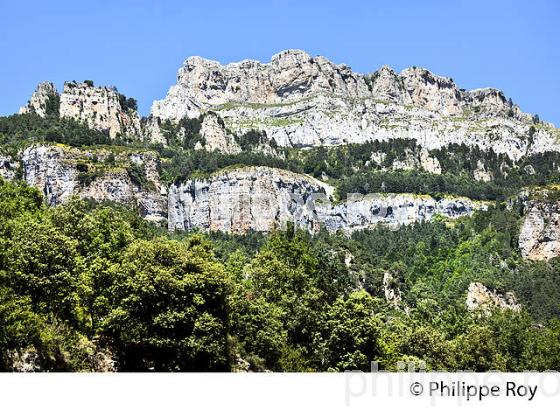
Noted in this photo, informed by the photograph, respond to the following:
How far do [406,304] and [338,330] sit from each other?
97.1 m

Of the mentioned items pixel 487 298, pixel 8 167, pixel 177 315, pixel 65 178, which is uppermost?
pixel 8 167

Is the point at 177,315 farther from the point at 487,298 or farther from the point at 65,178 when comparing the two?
the point at 65,178

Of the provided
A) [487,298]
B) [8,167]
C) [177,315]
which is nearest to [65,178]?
[8,167]

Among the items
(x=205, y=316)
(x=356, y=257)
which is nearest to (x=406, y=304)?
(x=356, y=257)

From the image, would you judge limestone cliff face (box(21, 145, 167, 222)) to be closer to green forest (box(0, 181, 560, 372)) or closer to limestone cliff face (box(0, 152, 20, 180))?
limestone cliff face (box(0, 152, 20, 180))

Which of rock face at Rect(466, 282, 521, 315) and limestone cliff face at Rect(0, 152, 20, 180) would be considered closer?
rock face at Rect(466, 282, 521, 315)

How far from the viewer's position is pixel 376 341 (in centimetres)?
6700

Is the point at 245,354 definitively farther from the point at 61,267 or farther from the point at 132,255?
the point at 61,267

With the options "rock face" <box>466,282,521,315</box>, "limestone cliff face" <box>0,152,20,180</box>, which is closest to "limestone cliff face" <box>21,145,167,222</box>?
"limestone cliff face" <box>0,152,20,180</box>

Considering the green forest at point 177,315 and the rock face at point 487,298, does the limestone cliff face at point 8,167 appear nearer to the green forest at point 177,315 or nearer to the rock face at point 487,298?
the green forest at point 177,315

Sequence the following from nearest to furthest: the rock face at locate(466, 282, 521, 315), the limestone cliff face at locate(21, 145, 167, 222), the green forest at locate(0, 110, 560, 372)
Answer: the green forest at locate(0, 110, 560, 372) < the rock face at locate(466, 282, 521, 315) < the limestone cliff face at locate(21, 145, 167, 222)

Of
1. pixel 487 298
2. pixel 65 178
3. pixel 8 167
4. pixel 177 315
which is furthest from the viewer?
pixel 8 167

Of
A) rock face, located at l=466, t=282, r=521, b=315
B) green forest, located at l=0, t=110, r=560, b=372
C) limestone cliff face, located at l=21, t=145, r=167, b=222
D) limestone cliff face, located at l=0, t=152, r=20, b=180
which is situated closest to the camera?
green forest, located at l=0, t=110, r=560, b=372

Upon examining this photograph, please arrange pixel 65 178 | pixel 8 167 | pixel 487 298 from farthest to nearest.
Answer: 1. pixel 8 167
2. pixel 65 178
3. pixel 487 298
